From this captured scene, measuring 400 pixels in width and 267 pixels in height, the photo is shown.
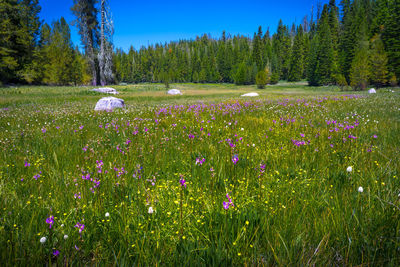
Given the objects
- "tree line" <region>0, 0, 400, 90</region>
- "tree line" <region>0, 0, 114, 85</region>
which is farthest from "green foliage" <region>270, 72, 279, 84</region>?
"tree line" <region>0, 0, 114, 85</region>

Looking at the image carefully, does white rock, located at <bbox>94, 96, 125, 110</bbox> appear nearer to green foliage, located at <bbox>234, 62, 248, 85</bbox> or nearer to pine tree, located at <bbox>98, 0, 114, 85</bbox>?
pine tree, located at <bbox>98, 0, 114, 85</bbox>

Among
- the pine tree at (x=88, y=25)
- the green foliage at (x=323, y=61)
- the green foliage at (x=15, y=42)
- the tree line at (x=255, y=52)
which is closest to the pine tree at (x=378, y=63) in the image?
the tree line at (x=255, y=52)

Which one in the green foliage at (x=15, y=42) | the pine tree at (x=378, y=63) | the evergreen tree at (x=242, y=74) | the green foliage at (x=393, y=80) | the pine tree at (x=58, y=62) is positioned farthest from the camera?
the evergreen tree at (x=242, y=74)

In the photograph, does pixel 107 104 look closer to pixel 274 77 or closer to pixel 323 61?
pixel 323 61

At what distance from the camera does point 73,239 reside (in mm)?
1483

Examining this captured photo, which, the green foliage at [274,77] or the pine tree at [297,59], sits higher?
the pine tree at [297,59]

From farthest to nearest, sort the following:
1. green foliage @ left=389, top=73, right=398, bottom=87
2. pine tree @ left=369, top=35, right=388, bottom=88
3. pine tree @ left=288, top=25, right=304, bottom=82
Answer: pine tree @ left=288, top=25, right=304, bottom=82 → green foliage @ left=389, top=73, right=398, bottom=87 → pine tree @ left=369, top=35, right=388, bottom=88

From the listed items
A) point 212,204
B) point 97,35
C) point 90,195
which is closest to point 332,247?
point 212,204

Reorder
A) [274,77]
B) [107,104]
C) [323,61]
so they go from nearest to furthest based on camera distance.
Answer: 1. [107,104]
2. [323,61]
3. [274,77]

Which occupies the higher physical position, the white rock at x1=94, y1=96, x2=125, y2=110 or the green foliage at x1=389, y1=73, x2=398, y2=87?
the green foliage at x1=389, y1=73, x2=398, y2=87

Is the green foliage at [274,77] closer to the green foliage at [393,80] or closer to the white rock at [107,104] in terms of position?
the green foliage at [393,80]

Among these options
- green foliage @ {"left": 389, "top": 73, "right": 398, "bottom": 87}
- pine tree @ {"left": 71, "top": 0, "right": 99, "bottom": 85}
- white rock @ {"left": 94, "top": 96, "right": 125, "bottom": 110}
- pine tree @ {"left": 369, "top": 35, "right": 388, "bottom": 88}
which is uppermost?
pine tree @ {"left": 71, "top": 0, "right": 99, "bottom": 85}

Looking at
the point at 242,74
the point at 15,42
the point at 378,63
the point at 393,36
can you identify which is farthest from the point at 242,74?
the point at 15,42

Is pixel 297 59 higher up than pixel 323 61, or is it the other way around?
pixel 297 59
